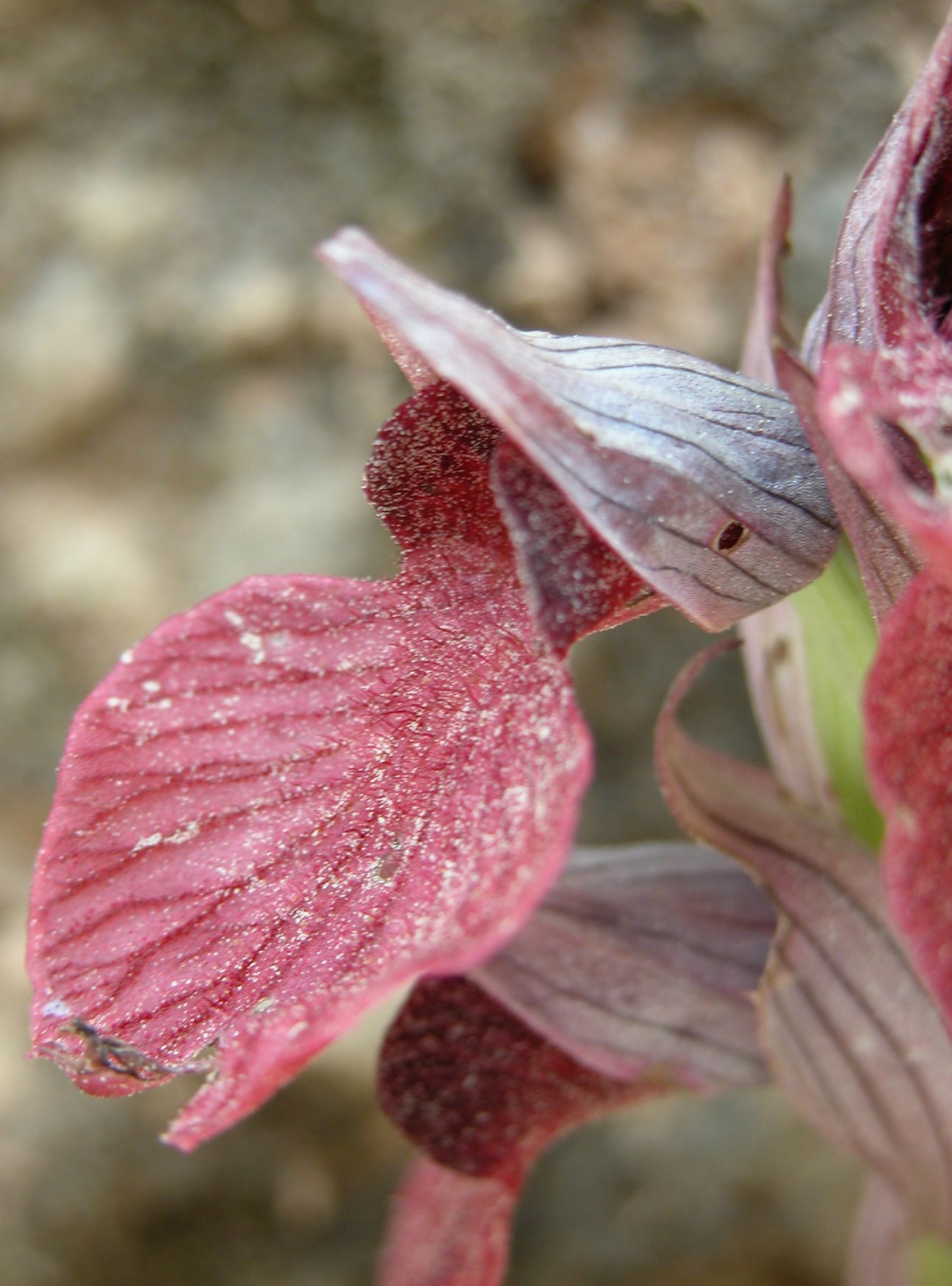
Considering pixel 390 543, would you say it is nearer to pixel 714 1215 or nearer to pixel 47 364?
pixel 47 364

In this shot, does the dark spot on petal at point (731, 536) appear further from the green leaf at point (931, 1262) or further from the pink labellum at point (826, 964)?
the green leaf at point (931, 1262)

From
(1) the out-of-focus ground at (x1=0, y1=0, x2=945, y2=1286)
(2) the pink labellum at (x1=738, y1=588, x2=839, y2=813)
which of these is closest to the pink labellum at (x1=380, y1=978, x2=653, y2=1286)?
(2) the pink labellum at (x1=738, y1=588, x2=839, y2=813)

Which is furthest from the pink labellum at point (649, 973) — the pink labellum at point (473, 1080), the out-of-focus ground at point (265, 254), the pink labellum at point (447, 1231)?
the out-of-focus ground at point (265, 254)

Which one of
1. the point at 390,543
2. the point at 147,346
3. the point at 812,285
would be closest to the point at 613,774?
the point at 390,543

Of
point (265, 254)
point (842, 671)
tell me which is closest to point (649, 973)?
point (842, 671)

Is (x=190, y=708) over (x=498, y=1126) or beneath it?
→ over

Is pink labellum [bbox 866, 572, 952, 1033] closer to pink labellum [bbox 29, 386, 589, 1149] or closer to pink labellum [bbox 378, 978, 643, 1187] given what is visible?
pink labellum [bbox 29, 386, 589, 1149]
